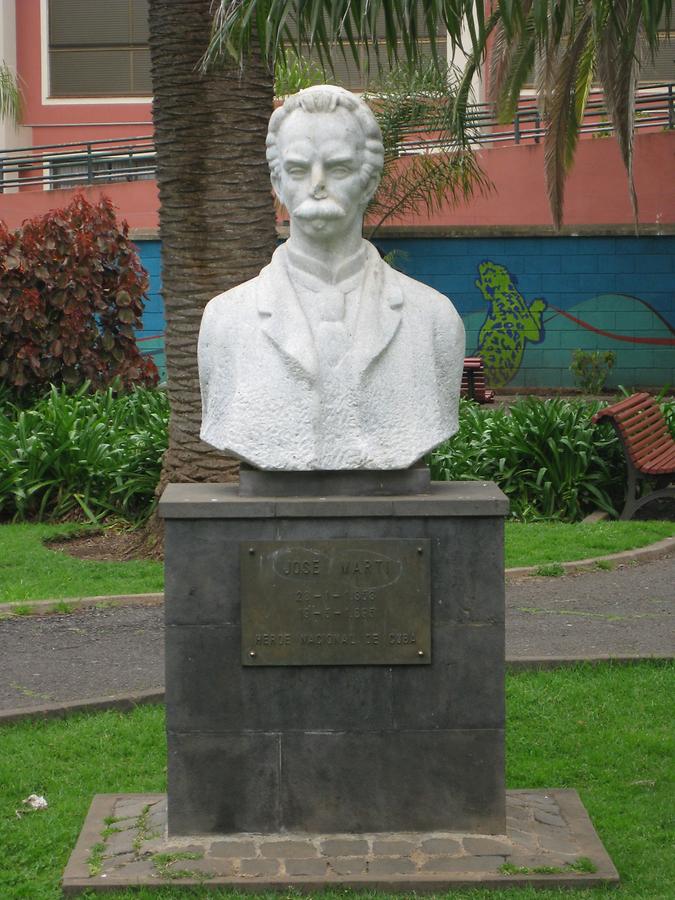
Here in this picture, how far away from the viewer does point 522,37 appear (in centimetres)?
1080

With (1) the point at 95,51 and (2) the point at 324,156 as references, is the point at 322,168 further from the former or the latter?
(1) the point at 95,51

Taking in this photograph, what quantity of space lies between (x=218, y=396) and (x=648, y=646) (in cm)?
365

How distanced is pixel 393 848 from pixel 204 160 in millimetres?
5178

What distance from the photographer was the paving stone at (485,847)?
4.91 meters

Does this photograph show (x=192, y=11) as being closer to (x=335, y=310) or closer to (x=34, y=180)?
Answer: (x=335, y=310)

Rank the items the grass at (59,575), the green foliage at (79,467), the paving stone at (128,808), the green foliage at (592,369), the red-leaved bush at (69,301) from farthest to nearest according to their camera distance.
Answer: the green foliage at (592,369) → the red-leaved bush at (69,301) → the green foliage at (79,467) → the grass at (59,575) → the paving stone at (128,808)

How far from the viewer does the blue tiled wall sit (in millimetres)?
20562

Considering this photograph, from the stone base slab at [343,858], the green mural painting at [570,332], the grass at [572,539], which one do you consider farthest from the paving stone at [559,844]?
the green mural painting at [570,332]

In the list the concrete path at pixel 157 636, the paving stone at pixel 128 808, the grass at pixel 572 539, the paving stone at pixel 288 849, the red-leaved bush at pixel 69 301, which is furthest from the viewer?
the red-leaved bush at pixel 69 301

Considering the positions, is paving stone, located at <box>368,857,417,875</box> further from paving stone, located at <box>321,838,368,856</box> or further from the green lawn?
the green lawn

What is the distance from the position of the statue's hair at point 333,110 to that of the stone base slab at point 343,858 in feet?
7.47

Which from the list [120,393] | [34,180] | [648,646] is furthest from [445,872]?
[34,180]

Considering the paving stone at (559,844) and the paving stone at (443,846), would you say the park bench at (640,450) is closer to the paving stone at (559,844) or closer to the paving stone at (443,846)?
the paving stone at (559,844)

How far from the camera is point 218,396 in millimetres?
5129
